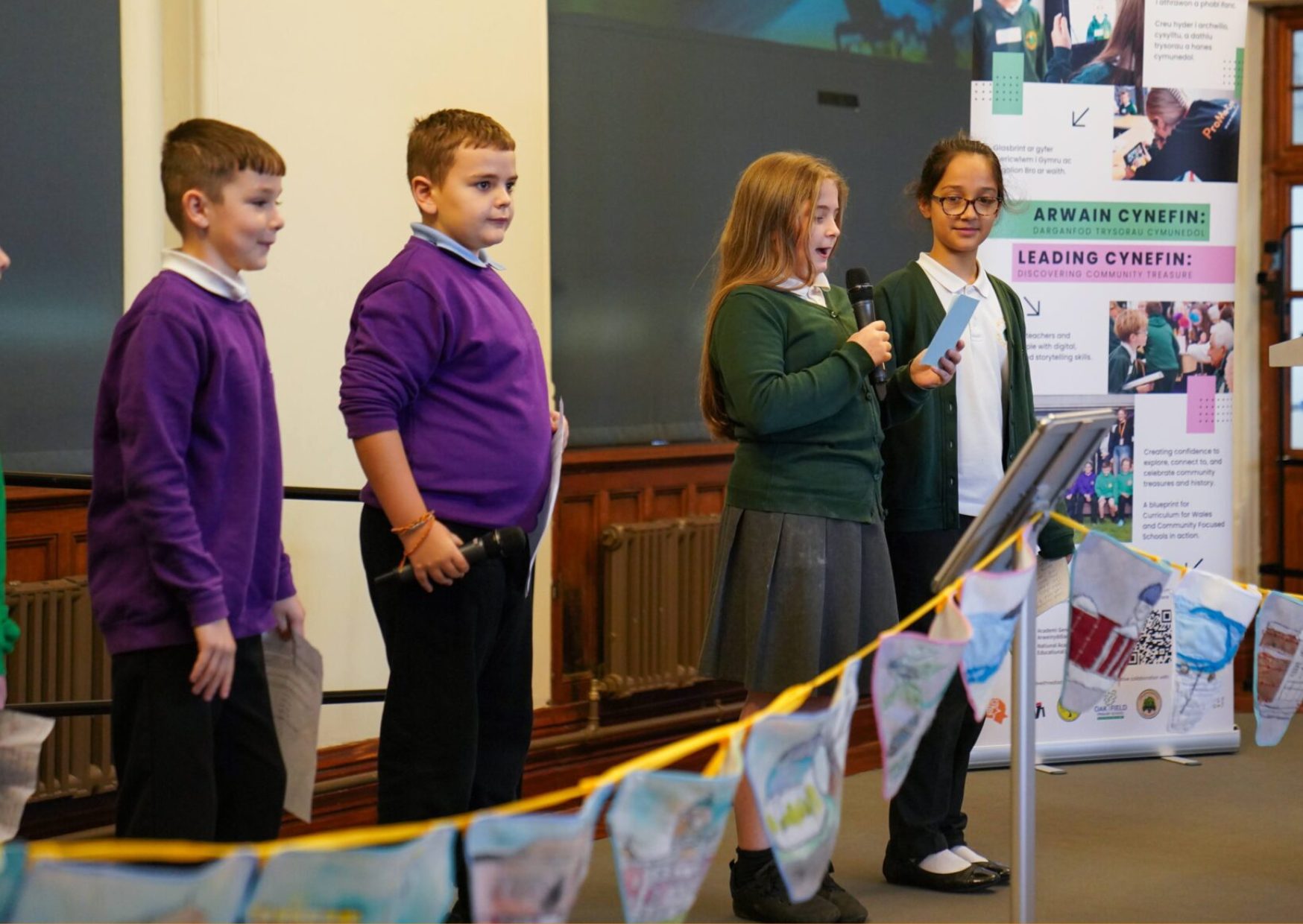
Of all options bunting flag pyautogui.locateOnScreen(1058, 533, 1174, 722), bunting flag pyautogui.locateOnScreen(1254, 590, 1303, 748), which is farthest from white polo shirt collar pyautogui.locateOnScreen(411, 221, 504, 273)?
bunting flag pyautogui.locateOnScreen(1254, 590, 1303, 748)

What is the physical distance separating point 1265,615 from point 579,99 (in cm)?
213

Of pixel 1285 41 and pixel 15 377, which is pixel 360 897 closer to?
pixel 15 377

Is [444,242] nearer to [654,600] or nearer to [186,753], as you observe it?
[186,753]

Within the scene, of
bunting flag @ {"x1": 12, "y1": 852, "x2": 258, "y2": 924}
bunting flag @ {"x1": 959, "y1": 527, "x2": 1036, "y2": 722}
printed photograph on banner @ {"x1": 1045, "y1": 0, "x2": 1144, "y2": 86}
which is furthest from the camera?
printed photograph on banner @ {"x1": 1045, "y1": 0, "x2": 1144, "y2": 86}

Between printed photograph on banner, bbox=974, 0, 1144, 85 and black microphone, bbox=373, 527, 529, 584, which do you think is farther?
printed photograph on banner, bbox=974, 0, 1144, 85

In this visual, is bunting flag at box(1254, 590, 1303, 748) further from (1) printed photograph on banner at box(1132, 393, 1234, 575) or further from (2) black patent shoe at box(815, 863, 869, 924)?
(1) printed photograph on banner at box(1132, 393, 1234, 575)

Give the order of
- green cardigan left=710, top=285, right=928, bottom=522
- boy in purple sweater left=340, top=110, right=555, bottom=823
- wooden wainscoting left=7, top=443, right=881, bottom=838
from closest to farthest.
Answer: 1. boy in purple sweater left=340, top=110, right=555, bottom=823
2. green cardigan left=710, top=285, right=928, bottom=522
3. wooden wainscoting left=7, top=443, right=881, bottom=838

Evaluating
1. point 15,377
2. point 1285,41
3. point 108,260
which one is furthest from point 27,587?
point 1285,41

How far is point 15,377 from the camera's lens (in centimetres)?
289

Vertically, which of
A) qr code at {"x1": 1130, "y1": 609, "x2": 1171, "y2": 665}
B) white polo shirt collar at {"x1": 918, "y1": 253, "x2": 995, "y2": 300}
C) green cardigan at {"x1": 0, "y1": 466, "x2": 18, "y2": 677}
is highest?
white polo shirt collar at {"x1": 918, "y1": 253, "x2": 995, "y2": 300}

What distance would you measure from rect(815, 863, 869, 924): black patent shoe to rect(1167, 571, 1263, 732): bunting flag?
817mm

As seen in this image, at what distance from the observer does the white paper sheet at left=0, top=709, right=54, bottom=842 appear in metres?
1.92

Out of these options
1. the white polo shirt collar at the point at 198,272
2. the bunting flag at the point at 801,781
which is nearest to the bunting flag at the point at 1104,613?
the bunting flag at the point at 801,781

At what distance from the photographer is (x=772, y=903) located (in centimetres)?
283
